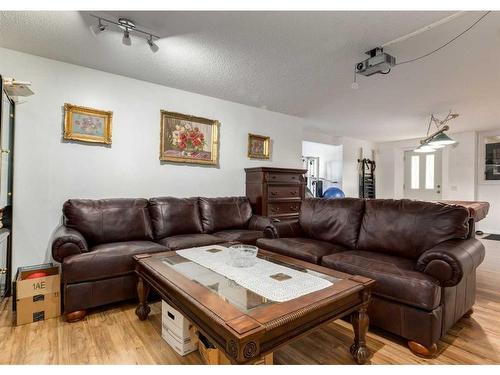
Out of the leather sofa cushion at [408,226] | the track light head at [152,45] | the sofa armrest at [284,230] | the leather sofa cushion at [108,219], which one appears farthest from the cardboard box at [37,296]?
the leather sofa cushion at [408,226]

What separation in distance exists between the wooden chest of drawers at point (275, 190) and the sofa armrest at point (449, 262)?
2400 millimetres

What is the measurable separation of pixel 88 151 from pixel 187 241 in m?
1.57

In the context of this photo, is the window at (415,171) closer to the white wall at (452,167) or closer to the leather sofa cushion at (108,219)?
the white wall at (452,167)

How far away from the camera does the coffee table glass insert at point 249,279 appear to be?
134cm

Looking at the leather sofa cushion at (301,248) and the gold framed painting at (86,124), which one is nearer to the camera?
the leather sofa cushion at (301,248)

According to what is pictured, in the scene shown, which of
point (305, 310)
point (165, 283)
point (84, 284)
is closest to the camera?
point (305, 310)

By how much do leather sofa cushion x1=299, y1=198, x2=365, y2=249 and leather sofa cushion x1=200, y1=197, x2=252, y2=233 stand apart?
0.93 metres

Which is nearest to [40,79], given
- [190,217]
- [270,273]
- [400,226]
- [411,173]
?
[190,217]

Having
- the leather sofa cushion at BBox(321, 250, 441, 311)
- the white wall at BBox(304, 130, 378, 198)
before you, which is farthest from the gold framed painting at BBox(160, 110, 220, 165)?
the white wall at BBox(304, 130, 378, 198)

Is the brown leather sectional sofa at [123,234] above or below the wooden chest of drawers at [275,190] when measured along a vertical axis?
below

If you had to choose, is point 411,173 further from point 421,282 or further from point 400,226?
point 421,282

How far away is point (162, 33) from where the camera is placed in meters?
2.30

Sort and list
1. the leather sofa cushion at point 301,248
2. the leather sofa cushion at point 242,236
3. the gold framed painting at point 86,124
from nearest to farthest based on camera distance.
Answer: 1. the leather sofa cushion at point 301,248
2. the gold framed painting at point 86,124
3. the leather sofa cushion at point 242,236

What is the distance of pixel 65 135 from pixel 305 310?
301 centimetres
